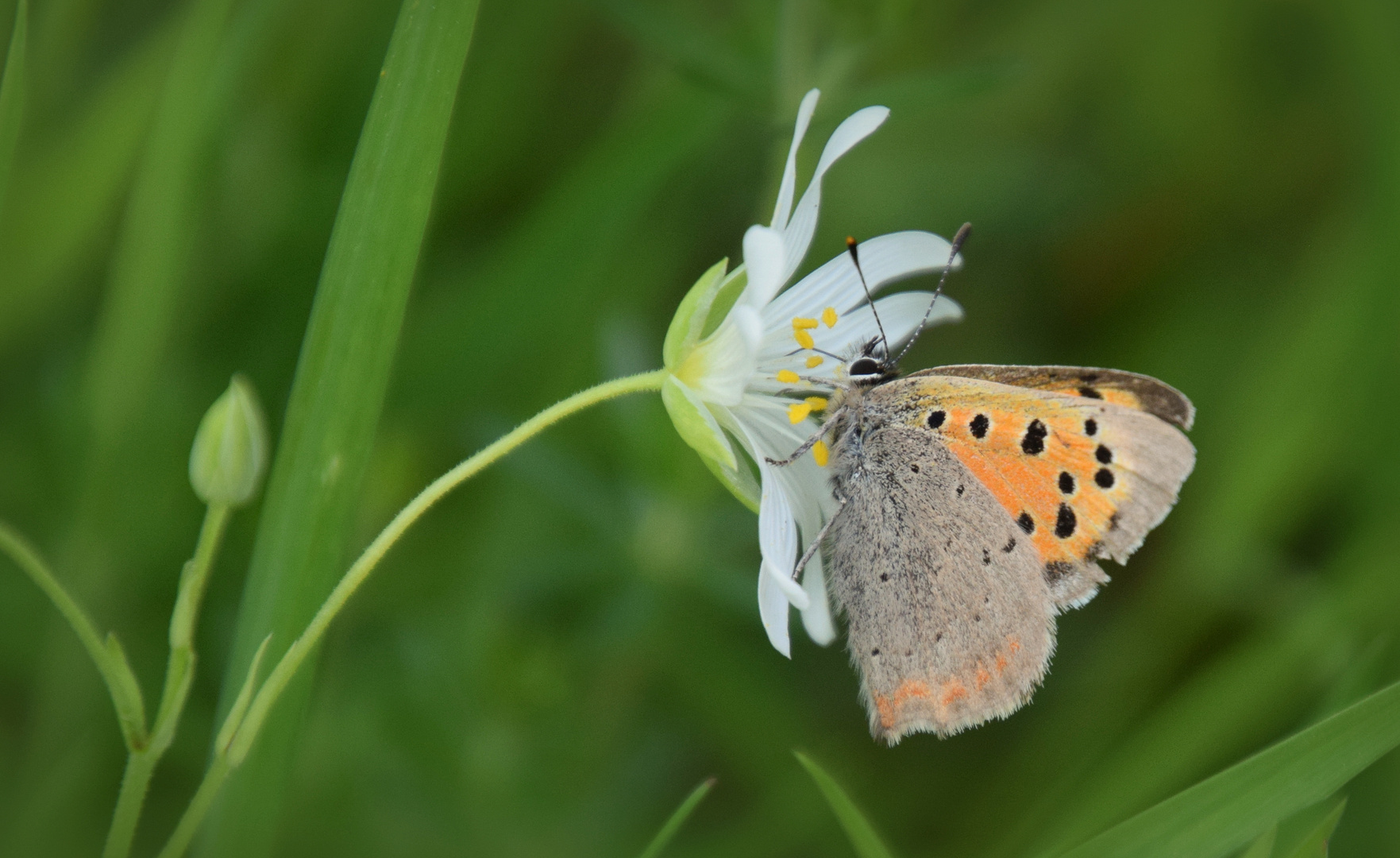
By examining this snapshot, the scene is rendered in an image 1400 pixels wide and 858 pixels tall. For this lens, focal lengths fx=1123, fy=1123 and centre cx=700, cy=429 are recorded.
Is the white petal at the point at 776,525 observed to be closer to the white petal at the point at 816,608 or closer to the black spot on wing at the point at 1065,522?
the white petal at the point at 816,608

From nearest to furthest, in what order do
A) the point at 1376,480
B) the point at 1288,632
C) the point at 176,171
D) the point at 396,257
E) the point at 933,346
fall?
the point at 396,257 → the point at 176,171 → the point at 1288,632 → the point at 1376,480 → the point at 933,346

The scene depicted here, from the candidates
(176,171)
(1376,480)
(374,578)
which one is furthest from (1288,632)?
(176,171)

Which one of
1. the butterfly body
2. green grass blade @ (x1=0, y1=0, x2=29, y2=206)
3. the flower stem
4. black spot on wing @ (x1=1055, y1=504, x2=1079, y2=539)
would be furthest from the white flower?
green grass blade @ (x1=0, y1=0, x2=29, y2=206)

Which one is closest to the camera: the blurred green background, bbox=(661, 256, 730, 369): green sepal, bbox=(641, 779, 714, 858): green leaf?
bbox=(641, 779, 714, 858): green leaf

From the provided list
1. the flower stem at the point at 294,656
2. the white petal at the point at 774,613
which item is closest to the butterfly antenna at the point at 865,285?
the white petal at the point at 774,613

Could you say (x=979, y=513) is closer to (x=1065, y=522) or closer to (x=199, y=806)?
(x=1065, y=522)

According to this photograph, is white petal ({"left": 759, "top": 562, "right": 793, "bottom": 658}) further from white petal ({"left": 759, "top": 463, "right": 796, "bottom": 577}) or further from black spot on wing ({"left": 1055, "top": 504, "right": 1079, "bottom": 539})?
black spot on wing ({"left": 1055, "top": 504, "right": 1079, "bottom": 539})

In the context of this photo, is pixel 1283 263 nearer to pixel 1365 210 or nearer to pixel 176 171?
pixel 1365 210
